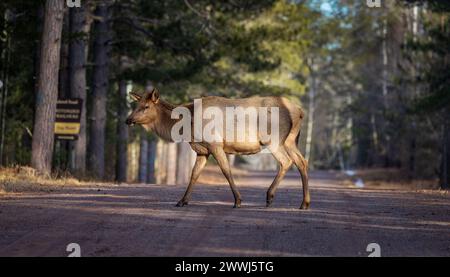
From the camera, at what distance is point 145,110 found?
17.5 meters

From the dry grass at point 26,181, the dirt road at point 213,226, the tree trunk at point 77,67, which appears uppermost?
the tree trunk at point 77,67

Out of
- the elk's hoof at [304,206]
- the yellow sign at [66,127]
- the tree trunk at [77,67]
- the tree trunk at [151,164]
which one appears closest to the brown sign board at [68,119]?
the yellow sign at [66,127]

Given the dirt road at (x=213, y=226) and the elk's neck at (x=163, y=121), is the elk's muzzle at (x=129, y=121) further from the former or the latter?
the dirt road at (x=213, y=226)

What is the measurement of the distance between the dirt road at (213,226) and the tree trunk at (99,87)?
1569 cm

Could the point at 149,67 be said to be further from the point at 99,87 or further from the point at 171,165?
the point at 171,165

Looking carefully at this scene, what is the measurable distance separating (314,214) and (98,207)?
355 centimetres

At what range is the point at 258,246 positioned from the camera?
39.5 feet

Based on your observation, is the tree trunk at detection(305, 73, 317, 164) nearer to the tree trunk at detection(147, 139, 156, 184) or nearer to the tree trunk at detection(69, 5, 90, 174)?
the tree trunk at detection(147, 139, 156, 184)

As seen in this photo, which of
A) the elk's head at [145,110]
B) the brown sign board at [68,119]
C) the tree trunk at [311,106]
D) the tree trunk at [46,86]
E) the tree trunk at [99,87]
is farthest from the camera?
the tree trunk at [311,106]

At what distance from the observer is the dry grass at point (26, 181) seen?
64.4ft

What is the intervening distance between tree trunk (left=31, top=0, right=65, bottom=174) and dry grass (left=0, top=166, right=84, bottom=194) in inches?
28.1

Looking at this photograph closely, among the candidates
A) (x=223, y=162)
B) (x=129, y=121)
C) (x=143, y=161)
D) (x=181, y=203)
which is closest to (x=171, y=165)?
(x=143, y=161)

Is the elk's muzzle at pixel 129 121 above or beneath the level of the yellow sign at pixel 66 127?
beneath

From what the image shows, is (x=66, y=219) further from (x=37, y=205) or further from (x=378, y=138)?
(x=378, y=138)
